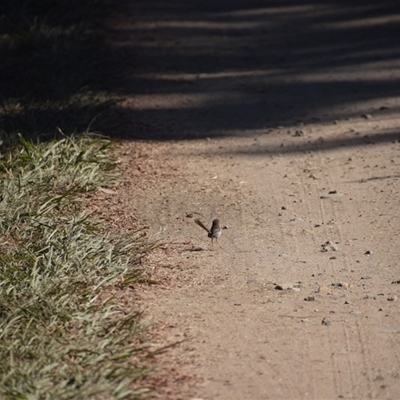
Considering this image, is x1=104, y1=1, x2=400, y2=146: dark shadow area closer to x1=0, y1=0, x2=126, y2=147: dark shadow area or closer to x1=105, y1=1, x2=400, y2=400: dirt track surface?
x1=105, y1=1, x2=400, y2=400: dirt track surface

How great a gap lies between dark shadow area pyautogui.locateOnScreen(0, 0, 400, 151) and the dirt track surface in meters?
0.04

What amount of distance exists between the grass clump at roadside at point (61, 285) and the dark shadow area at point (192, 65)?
1.08 metres

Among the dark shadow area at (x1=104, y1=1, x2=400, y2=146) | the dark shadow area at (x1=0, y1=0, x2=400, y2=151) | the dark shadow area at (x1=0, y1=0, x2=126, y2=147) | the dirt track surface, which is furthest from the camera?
the dark shadow area at (x1=104, y1=1, x2=400, y2=146)

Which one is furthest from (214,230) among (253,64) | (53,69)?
(253,64)

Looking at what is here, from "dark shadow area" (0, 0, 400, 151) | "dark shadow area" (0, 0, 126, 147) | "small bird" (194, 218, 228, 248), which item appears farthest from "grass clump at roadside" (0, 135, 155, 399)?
"dark shadow area" (0, 0, 400, 151)

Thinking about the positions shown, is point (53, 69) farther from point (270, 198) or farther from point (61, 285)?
point (61, 285)

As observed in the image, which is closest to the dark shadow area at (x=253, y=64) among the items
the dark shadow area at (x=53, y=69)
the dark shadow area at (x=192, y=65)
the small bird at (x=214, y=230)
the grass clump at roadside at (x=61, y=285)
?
the dark shadow area at (x=192, y=65)

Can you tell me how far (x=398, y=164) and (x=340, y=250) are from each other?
1695 millimetres

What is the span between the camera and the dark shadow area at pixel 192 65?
26.8 feet

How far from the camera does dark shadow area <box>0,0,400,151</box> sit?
8.16 m

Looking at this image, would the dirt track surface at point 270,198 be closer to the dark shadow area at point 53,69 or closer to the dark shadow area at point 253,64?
the dark shadow area at point 253,64

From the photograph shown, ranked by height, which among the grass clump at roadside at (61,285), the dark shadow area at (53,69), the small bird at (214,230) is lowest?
the dark shadow area at (53,69)

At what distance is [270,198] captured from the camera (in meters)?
6.37

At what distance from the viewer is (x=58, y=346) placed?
4.03 m
